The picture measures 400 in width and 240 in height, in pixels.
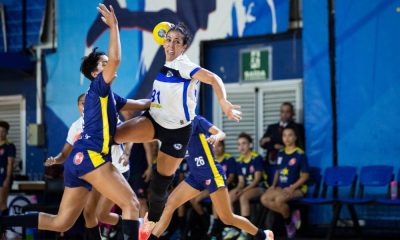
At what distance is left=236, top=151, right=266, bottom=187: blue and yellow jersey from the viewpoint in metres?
11.2

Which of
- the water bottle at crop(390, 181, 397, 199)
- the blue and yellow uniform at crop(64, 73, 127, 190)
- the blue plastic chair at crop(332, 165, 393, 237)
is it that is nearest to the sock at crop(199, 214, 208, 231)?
the blue plastic chair at crop(332, 165, 393, 237)

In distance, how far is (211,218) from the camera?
11469mm

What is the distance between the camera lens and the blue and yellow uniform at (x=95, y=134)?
6652mm

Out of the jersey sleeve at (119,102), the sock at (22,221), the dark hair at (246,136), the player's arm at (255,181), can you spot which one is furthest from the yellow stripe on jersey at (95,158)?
the dark hair at (246,136)

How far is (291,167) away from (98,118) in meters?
4.74

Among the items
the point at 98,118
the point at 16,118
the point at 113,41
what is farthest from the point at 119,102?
the point at 16,118

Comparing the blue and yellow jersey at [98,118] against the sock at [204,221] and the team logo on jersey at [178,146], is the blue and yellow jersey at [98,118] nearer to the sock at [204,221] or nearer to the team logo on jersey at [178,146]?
the team logo on jersey at [178,146]

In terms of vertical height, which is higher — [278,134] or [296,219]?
[278,134]

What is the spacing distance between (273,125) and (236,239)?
6.53 feet

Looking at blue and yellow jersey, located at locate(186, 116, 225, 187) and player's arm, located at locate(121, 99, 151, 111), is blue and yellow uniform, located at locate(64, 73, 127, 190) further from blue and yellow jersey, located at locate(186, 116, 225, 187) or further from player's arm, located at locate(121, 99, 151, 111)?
blue and yellow jersey, located at locate(186, 116, 225, 187)

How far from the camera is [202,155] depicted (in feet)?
27.2

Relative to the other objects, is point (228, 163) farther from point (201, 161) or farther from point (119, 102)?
point (119, 102)

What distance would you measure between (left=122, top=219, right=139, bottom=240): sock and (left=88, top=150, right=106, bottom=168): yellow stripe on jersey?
0.57 meters

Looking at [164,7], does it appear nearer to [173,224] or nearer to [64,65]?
[64,65]
